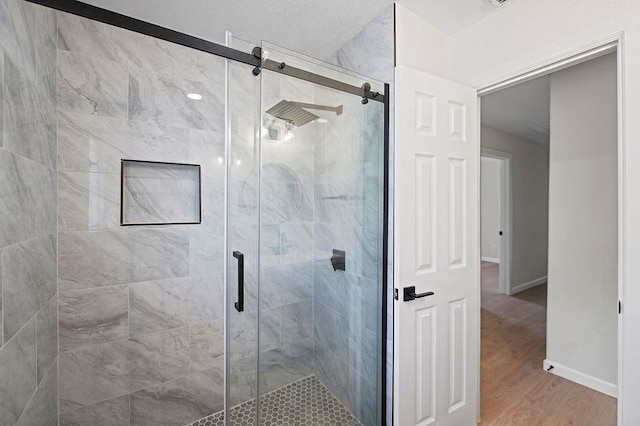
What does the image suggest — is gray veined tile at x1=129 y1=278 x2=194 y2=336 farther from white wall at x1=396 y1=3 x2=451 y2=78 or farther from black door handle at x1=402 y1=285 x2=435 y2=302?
white wall at x1=396 y1=3 x2=451 y2=78

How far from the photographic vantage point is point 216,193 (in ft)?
6.25

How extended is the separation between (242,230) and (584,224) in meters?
2.74

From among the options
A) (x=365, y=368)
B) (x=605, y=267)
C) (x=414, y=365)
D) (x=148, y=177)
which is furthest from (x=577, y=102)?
(x=148, y=177)

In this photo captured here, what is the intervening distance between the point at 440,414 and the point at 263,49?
81.9 inches

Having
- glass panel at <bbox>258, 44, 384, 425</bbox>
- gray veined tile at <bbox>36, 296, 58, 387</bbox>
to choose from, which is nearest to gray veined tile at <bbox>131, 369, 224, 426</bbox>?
gray veined tile at <bbox>36, 296, 58, 387</bbox>

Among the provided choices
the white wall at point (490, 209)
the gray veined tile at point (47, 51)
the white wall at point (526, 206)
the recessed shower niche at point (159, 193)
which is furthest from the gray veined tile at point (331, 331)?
the white wall at point (490, 209)

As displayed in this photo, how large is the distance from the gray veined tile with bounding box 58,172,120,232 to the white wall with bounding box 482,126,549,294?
15.0 ft

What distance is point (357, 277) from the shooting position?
166 centimetres

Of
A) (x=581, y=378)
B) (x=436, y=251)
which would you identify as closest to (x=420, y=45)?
(x=436, y=251)

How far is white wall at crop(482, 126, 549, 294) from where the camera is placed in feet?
14.9

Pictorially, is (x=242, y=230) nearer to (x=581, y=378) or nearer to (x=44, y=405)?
(x=44, y=405)

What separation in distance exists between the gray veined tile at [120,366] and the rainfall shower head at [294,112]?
145 cm

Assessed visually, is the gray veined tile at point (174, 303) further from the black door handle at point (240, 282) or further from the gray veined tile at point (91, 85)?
the gray veined tile at point (91, 85)

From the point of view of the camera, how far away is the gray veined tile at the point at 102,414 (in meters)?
1.54
